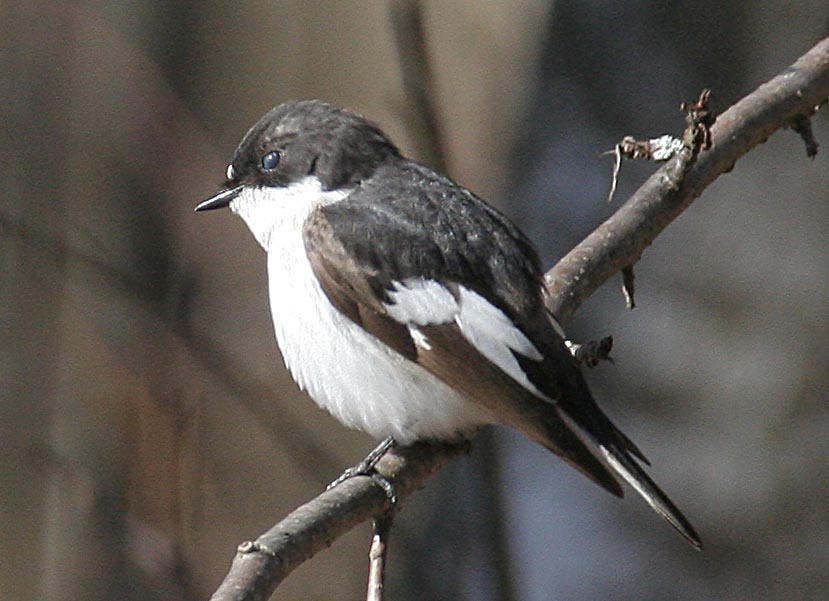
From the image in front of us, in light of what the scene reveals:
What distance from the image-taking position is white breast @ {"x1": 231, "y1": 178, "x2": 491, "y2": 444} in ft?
10.2

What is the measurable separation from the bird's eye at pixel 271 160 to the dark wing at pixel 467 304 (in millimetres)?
290

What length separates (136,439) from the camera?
15.7 ft

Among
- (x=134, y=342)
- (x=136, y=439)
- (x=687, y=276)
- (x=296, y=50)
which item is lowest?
(x=687, y=276)

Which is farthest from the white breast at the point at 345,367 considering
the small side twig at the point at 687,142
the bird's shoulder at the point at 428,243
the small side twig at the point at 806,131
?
the small side twig at the point at 806,131

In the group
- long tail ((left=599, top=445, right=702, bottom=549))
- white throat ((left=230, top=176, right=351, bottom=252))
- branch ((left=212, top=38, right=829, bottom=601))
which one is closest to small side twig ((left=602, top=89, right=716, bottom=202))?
branch ((left=212, top=38, right=829, bottom=601))

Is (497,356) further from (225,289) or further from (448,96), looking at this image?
(448,96)

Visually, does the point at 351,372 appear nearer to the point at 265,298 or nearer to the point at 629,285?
the point at 629,285

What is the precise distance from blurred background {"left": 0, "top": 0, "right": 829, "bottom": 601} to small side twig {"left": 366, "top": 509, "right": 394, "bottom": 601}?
2.06m

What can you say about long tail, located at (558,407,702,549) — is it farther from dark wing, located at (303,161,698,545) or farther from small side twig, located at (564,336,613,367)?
small side twig, located at (564,336,613,367)

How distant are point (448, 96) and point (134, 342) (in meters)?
1.60

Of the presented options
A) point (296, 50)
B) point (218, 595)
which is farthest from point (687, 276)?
point (218, 595)

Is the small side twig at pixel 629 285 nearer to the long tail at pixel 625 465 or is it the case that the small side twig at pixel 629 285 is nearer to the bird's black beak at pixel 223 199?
the long tail at pixel 625 465

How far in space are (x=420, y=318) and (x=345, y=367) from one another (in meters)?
0.25

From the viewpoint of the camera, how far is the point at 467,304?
309 cm
